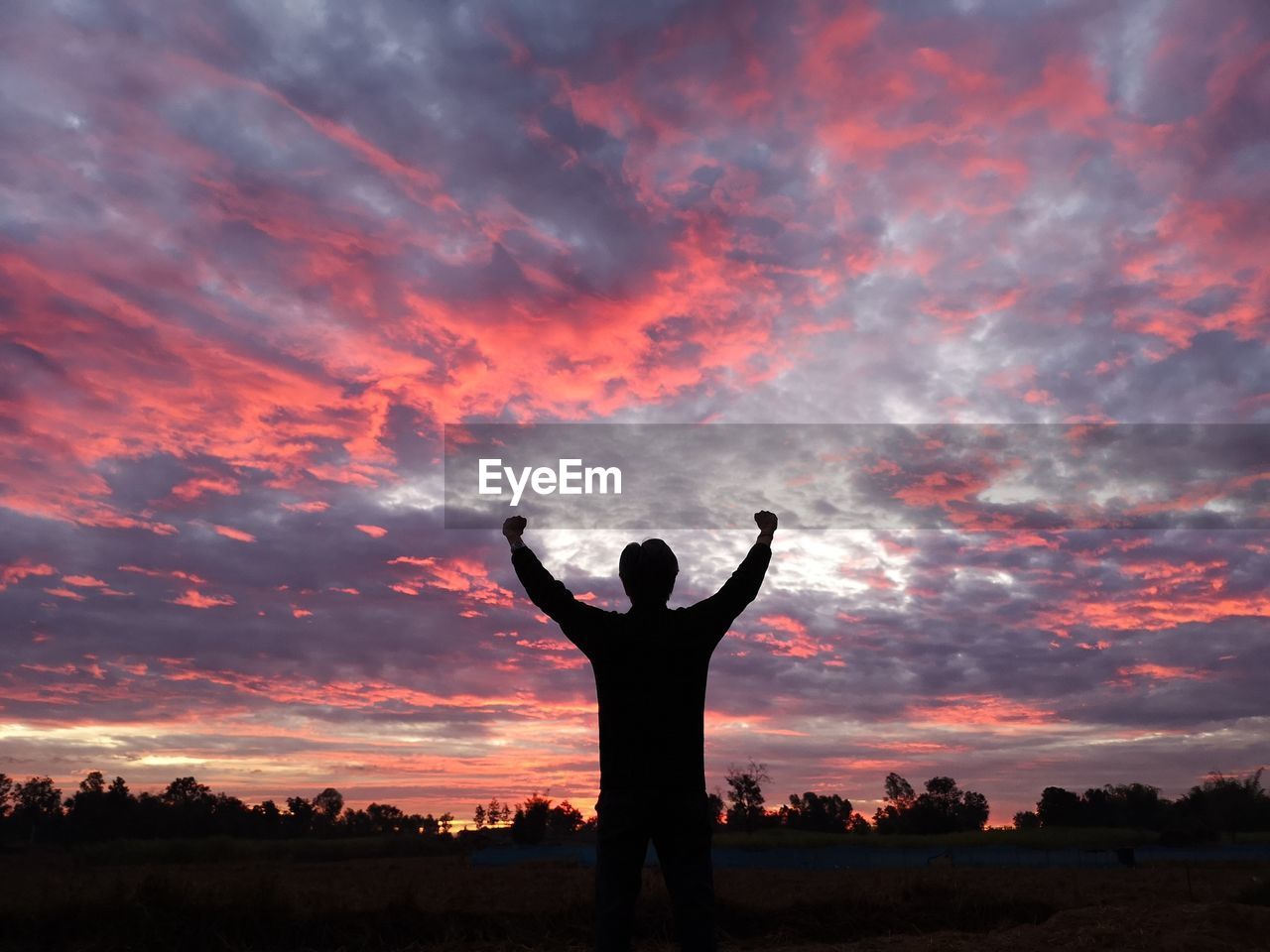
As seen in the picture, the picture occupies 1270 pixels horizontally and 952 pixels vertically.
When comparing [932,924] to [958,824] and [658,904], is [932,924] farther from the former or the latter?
[958,824]

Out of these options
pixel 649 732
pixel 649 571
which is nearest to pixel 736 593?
pixel 649 571

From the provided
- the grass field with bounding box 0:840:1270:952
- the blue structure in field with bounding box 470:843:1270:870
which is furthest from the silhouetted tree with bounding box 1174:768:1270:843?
the grass field with bounding box 0:840:1270:952

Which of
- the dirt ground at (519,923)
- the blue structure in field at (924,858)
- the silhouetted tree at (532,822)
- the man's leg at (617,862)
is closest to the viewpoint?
the man's leg at (617,862)

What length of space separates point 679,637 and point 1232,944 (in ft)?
38.3

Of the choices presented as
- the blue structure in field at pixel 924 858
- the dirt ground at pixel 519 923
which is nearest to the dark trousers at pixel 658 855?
the dirt ground at pixel 519 923

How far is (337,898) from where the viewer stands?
15.6 metres

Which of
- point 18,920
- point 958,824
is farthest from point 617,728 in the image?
point 958,824

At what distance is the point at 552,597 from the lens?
12.6ft

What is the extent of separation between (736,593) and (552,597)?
32.5 inches

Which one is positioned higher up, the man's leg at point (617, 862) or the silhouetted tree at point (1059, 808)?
the man's leg at point (617, 862)

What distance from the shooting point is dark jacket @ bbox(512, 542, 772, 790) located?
11.5 feet

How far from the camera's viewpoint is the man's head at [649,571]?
3.79m

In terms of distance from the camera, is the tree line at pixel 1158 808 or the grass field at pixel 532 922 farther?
the tree line at pixel 1158 808

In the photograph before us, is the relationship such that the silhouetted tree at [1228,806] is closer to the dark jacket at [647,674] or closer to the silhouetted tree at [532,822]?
the silhouetted tree at [532,822]
